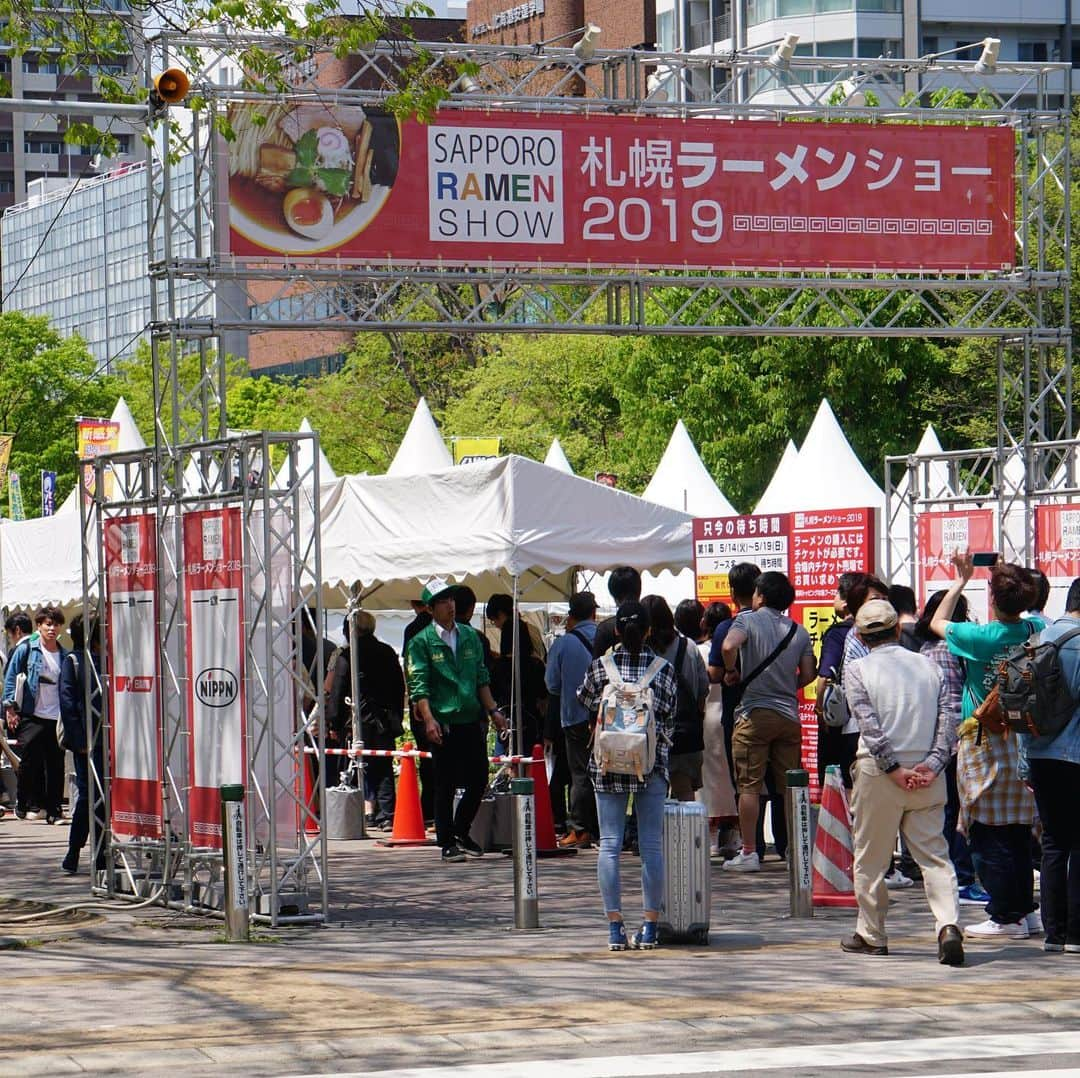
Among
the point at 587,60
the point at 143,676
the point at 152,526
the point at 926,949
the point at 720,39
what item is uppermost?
the point at 720,39

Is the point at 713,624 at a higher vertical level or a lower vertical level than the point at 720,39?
lower

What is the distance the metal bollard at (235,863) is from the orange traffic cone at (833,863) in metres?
3.52

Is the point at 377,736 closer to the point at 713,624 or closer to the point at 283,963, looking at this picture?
the point at 713,624

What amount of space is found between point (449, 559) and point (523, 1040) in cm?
892

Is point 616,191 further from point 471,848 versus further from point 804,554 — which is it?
point 471,848

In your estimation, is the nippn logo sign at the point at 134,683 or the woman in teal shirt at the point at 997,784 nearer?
the woman in teal shirt at the point at 997,784

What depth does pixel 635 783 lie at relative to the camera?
35.6 feet

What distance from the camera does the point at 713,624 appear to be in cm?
1595

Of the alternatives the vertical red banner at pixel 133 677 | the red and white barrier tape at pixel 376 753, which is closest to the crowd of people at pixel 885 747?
the red and white barrier tape at pixel 376 753

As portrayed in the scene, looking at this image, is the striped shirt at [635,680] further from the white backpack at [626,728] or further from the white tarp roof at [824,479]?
the white tarp roof at [824,479]

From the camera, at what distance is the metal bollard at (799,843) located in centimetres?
1206

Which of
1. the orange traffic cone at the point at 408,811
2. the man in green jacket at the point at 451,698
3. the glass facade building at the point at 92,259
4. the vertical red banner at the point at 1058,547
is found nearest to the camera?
the man in green jacket at the point at 451,698

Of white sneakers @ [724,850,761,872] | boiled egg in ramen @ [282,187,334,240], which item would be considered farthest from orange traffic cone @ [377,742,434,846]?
boiled egg in ramen @ [282,187,334,240]

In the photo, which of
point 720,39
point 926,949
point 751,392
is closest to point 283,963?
point 926,949
